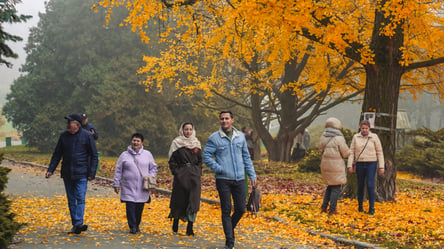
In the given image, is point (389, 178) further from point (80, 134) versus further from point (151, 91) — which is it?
point (151, 91)

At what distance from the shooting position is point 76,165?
750 centimetres

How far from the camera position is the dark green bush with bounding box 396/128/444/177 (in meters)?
18.5

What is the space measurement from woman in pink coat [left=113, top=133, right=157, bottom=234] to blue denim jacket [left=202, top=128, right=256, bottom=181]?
56.6 inches

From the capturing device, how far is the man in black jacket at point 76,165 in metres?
7.46

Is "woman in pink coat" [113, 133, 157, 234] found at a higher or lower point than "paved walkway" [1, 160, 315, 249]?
higher

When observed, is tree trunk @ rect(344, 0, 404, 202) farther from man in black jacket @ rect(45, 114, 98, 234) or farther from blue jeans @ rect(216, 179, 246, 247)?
man in black jacket @ rect(45, 114, 98, 234)

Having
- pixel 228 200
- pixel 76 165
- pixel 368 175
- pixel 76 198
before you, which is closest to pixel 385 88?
pixel 368 175

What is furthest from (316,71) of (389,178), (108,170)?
(108,170)

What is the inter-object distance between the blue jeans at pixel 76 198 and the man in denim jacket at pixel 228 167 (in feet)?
6.93

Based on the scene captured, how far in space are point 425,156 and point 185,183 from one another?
47.6ft

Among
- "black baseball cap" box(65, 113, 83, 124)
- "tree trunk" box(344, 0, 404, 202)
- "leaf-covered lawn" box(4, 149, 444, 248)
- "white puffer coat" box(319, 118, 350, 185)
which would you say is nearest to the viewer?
"black baseball cap" box(65, 113, 83, 124)

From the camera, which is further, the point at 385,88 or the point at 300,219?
the point at 385,88

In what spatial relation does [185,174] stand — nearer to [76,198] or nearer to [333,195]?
[76,198]

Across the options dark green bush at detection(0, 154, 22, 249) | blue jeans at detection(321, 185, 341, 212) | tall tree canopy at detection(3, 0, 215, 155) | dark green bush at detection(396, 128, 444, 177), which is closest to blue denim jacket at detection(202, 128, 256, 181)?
dark green bush at detection(0, 154, 22, 249)
